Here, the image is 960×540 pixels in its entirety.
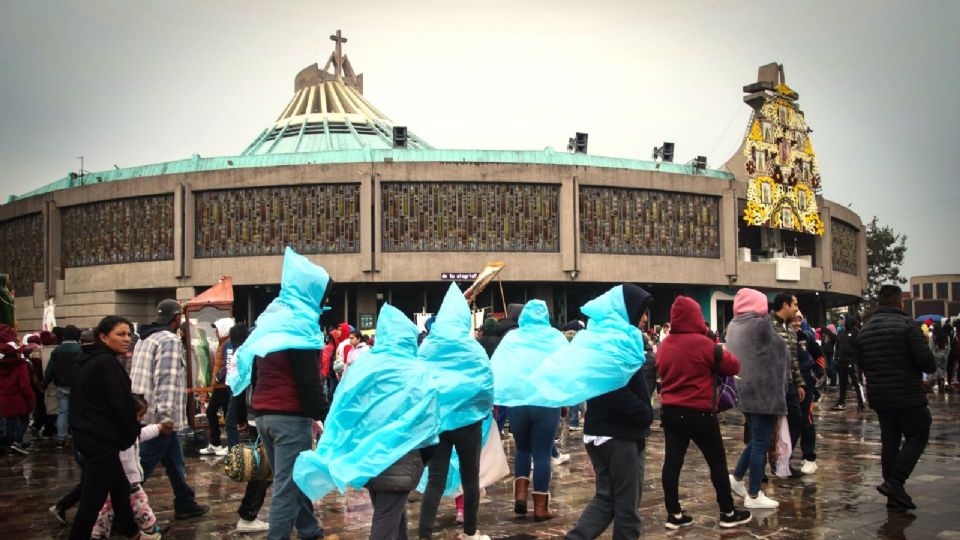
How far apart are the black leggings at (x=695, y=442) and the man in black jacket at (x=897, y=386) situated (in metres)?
1.71

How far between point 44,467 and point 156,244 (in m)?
27.1

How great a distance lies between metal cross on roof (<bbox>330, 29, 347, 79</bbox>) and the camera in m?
49.7

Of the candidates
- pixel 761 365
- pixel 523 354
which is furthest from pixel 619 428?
pixel 761 365

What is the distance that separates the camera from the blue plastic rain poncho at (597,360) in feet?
19.2

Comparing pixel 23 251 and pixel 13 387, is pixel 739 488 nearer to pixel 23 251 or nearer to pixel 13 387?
pixel 13 387

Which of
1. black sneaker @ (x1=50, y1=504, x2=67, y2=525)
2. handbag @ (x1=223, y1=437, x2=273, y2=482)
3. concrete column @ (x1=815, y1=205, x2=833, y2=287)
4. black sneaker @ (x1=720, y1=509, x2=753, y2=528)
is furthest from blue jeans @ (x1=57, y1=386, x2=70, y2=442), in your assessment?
concrete column @ (x1=815, y1=205, x2=833, y2=287)

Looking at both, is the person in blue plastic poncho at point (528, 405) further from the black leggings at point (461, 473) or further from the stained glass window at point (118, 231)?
the stained glass window at point (118, 231)

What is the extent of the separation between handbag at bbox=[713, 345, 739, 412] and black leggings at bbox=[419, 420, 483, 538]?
1.79 meters

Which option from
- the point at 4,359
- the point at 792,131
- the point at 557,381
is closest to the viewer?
the point at 557,381

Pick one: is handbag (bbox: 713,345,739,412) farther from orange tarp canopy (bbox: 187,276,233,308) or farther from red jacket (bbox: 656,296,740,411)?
orange tarp canopy (bbox: 187,276,233,308)

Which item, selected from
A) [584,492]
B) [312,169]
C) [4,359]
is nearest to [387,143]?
[312,169]

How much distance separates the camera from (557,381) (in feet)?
20.1

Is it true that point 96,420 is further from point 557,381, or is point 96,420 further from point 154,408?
point 557,381

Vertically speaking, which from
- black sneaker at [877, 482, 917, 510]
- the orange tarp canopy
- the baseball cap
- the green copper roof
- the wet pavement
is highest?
the green copper roof
